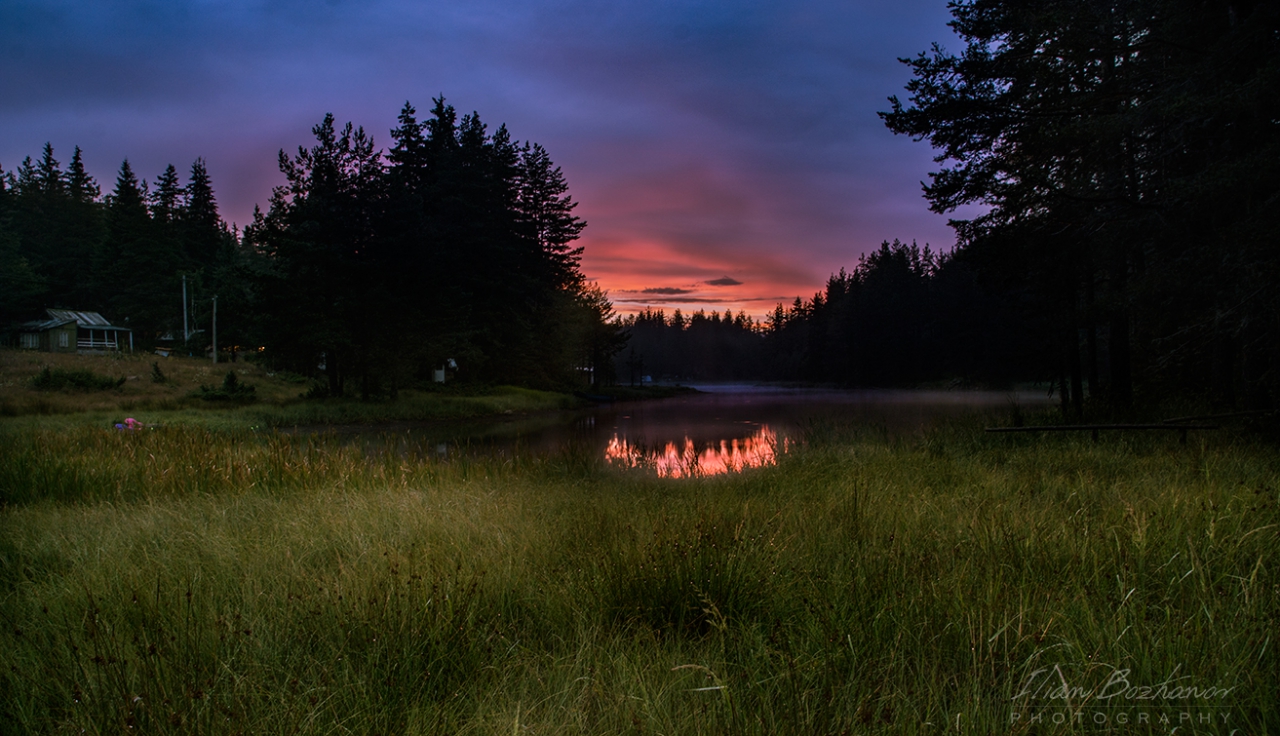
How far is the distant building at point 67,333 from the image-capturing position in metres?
44.2

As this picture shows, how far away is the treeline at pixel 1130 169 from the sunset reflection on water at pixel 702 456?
6.48 metres

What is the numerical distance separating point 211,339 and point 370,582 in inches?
2394

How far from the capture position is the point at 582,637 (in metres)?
2.78

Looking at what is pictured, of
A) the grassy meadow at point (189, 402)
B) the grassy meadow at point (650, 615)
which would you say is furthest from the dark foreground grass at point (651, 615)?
the grassy meadow at point (189, 402)

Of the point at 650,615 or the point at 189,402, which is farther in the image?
the point at 189,402

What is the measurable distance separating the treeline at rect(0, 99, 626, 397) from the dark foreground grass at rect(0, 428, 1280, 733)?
68.9ft

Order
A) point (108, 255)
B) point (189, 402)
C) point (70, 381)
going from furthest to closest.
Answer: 1. point (108, 255)
2. point (70, 381)
3. point (189, 402)

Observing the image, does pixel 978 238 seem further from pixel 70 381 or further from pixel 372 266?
pixel 70 381

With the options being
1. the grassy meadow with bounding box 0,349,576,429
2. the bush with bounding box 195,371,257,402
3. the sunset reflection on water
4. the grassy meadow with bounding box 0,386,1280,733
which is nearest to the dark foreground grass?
the grassy meadow with bounding box 0,386,1280,733

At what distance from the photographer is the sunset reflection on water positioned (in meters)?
10.1

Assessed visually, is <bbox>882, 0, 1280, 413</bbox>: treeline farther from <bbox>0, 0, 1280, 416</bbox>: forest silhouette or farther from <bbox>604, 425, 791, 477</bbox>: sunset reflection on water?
<bbox>604, 425, 791, 477</bbox>: sunset reflection on water

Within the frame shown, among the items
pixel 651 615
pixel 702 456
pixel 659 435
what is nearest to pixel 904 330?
pixel 659 435

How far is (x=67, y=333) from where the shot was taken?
45531 mm

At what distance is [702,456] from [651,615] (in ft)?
38.9
